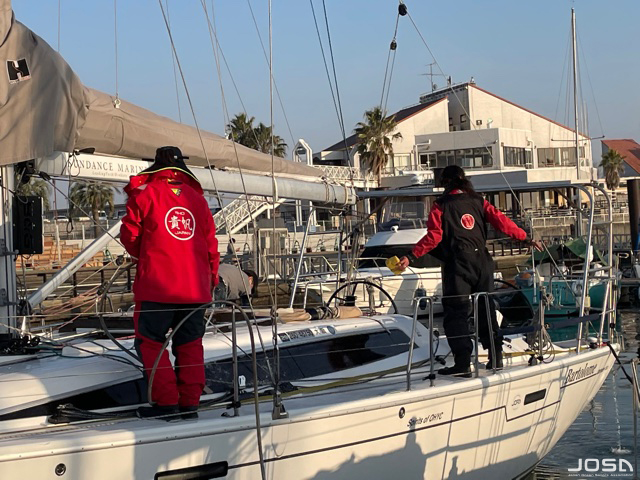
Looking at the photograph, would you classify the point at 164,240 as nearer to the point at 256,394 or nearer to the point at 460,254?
the point at 256,394

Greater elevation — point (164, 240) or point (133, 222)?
point (133, 222)

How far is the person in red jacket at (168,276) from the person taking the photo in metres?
4.45

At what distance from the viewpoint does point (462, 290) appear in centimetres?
587

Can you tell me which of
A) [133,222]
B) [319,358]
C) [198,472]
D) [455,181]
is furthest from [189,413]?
[455,181]

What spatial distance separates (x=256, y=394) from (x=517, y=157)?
45.0 meters

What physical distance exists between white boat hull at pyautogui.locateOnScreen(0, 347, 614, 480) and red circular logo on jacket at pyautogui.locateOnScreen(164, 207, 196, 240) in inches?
39.6

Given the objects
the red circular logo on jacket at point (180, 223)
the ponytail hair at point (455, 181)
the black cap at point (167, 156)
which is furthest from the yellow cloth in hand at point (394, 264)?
the black cap at point (167, 156)

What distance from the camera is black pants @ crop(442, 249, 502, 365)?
5820 mm

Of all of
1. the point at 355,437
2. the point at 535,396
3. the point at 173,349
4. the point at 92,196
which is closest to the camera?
the point at 173,349

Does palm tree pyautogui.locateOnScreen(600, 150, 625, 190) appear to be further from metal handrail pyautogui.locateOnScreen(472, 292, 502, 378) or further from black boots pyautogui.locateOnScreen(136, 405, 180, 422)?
black boots pyautogui.locateOnScreen(136, 405, 180, 422)

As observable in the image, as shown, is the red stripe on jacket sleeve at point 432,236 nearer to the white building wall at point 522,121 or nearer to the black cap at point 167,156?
the black cap at point 167,156

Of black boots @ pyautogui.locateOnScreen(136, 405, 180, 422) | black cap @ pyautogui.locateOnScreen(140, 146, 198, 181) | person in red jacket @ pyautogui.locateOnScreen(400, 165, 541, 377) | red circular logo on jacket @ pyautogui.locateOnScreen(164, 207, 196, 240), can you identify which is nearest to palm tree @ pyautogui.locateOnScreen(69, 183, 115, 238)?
black cap @ pyautogui.locateOnScreen(140, 146, 198, 181)

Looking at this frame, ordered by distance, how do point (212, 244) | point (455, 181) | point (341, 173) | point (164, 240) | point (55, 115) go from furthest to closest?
point (341, 173) < point (455, 181) < point (55, 115) < point (212, 244) < point (164, 240)

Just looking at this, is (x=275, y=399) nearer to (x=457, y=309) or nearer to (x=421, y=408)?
(x=421, y=408)
